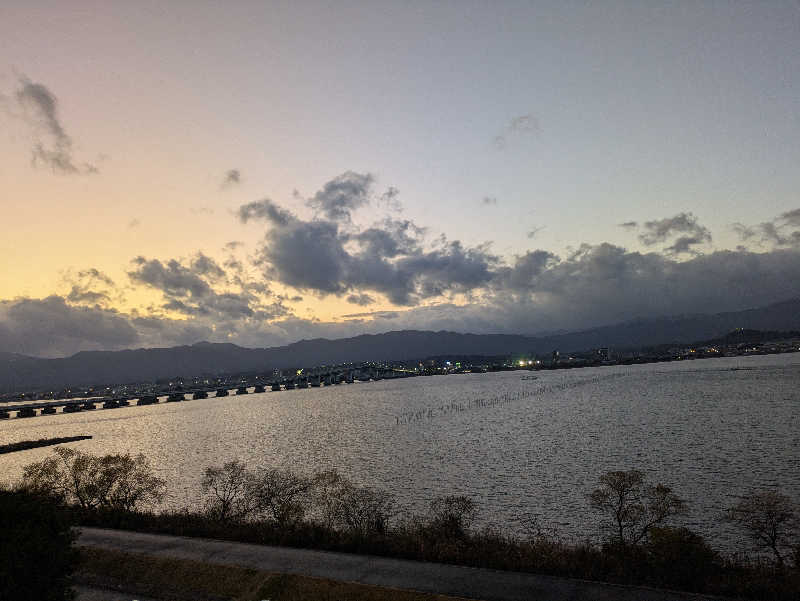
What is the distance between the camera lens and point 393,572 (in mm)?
31828

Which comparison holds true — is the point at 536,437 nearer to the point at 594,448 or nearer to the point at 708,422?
the point at 594,448

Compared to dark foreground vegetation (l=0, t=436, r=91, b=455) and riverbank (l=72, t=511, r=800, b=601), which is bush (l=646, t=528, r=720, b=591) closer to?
riverbank (l=72, t=511, r=800, b=601)

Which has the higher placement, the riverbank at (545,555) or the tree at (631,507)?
the riverbank at (545,555)

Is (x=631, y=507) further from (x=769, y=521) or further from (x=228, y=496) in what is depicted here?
(x=228, y=496)

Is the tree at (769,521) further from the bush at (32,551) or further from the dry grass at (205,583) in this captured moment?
the bush at (32,551)

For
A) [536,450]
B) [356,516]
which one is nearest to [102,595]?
[356,516]

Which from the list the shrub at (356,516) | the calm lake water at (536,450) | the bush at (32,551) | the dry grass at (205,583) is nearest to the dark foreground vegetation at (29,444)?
the calm lake water at (536,450)

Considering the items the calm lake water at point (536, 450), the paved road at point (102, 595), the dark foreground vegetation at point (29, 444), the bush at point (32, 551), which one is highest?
the bush at point (32, 551)

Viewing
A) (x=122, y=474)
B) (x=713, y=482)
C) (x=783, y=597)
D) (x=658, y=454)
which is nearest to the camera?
(x=783, y=597)

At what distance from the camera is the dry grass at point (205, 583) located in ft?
92.9

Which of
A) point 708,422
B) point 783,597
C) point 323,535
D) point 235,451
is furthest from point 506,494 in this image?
point 235,451

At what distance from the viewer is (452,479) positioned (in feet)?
263

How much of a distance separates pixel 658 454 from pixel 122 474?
86.9m

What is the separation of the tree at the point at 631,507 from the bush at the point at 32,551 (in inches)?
1432
